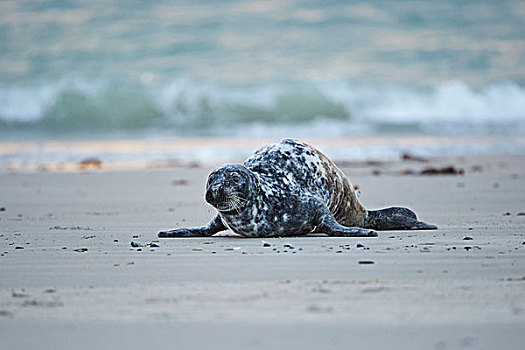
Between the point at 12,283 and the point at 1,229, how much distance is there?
11.6 feet

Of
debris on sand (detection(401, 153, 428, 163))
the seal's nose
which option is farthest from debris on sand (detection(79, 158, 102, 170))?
the seal's nose

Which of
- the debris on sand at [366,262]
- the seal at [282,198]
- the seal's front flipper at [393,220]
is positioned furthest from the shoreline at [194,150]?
the debris on sand at [366,262]

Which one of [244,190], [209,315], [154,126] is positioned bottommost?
[209,315]

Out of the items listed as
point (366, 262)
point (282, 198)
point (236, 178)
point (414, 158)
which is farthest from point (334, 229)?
point (414, 158)

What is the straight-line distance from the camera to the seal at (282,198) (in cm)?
738

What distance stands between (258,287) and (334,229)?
2.62m

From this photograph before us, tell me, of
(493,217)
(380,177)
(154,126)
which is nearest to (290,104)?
(154,126)

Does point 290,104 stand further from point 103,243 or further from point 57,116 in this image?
point 103,243

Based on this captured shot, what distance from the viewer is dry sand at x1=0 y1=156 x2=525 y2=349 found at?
3824mm

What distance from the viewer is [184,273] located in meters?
5.51

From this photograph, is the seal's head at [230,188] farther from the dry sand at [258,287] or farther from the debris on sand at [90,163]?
the debris on sand at [90,163]

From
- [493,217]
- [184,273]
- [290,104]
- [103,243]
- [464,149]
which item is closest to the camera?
[184,273]

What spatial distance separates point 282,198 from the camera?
25.0 feet

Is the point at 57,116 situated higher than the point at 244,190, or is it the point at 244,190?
the point at 57,116
